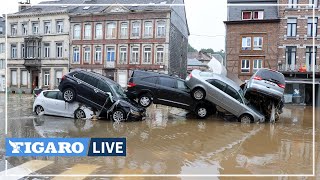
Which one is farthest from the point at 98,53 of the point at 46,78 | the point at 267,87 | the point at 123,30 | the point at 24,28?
the point at 267,87

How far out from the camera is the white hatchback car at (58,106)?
37.0 feet

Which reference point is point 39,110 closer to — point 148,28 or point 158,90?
point 158,90

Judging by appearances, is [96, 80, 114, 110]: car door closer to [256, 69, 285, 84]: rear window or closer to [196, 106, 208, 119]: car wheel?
[196, 106, 208, 119]: car wheel

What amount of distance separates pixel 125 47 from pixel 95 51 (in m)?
1.17

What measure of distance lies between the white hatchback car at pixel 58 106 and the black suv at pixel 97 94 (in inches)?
14.1

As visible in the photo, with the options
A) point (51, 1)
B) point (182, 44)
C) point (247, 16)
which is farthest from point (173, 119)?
point (247, 16)

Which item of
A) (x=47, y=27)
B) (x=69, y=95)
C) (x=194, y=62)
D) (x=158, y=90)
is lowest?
(x=69, y=95)

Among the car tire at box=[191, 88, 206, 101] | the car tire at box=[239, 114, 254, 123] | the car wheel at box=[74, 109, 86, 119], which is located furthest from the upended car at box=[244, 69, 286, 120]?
the car wheel at box=[74, 109, 86, 119]

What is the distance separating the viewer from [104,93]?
10797 millimetres

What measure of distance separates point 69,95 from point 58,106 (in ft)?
2.97

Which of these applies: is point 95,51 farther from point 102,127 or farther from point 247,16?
point 247,16

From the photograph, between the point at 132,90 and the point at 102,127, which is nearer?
the point at 102,127

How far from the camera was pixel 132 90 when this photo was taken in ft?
38.4

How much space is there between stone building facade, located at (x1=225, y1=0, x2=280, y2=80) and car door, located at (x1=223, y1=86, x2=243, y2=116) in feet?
27.6
